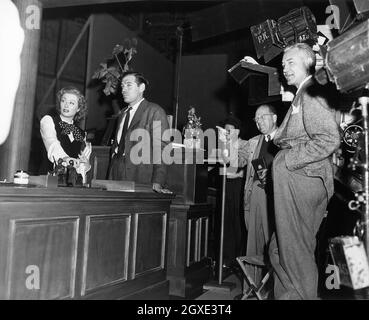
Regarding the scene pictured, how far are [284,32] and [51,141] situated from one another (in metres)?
2.44

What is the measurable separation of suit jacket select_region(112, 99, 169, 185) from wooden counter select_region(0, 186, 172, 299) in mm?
350

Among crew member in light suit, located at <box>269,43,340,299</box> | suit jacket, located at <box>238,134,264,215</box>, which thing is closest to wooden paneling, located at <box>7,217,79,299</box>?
crew member in light suit, located at <box>269,43,340,299</box>

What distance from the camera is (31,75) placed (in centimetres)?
384

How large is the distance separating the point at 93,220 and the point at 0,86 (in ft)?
6.54

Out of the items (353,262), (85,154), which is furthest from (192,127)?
(353,262)

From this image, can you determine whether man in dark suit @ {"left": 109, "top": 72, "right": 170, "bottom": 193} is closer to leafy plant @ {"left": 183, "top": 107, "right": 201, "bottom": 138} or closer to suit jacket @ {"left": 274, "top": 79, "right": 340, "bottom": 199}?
leafy plant @ {"left": 183, "top": 107, "right": 201, "bottom": 138}

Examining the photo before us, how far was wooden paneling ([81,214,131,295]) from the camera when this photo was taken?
2.48 m

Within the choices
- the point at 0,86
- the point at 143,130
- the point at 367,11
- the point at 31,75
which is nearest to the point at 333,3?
the point at 367,11

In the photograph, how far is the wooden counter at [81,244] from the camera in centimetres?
194

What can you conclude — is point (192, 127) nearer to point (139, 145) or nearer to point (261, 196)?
point (139, 145)

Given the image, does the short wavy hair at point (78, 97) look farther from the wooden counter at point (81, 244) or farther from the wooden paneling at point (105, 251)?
the wooden paneling at point (105, 251)

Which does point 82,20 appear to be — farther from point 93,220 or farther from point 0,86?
point 93,220

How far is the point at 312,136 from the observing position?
8.05ft

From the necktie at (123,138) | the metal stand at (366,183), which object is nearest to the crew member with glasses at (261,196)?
the necktie at (123,138)
